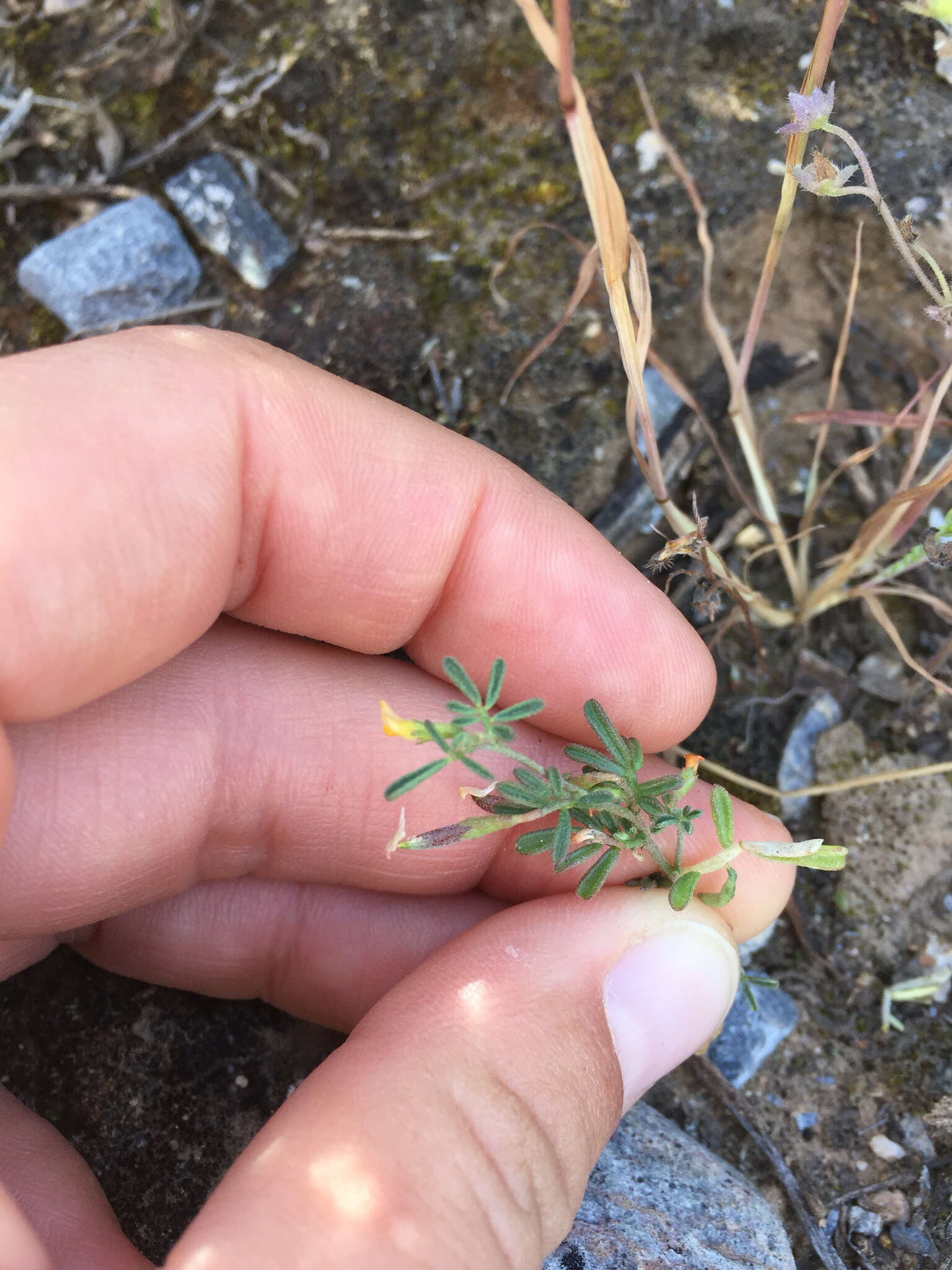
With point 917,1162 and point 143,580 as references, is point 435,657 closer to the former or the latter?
point 143,580

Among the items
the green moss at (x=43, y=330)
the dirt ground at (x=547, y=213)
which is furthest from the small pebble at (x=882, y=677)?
the green moss at (x=43, y=330)

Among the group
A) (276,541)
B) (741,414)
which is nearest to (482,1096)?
(276,541)

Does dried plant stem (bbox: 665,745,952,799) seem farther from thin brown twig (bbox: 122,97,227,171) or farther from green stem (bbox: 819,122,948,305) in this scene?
thin brown twig (bbox: 122,97,227,171)

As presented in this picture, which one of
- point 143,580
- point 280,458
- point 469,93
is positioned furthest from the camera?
point 469,93

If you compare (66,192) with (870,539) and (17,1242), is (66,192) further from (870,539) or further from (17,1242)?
(17,1242)

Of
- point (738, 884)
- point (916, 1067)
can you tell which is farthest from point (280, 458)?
point (916, 1067)

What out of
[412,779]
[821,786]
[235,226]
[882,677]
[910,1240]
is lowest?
[910,1240]
